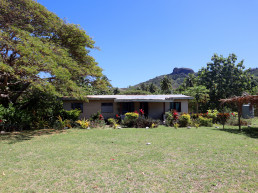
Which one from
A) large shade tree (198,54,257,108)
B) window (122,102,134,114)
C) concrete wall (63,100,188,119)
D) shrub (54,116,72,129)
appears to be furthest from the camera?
large shade tree (198,54,257,108)

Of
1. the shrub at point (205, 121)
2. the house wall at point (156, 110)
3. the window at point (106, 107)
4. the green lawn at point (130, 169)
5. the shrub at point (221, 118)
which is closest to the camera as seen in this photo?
the green lawn at point (130, 169)

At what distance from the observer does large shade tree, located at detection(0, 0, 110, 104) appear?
9.15 meters

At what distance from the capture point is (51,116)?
523 inches

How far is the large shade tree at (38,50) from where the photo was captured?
360 inches

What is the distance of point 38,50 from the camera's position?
367 inches

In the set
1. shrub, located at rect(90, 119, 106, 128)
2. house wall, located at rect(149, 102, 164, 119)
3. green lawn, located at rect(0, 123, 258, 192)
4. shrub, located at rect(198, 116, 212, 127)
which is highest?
house wall, located at rect(149, 102, 164, 119)

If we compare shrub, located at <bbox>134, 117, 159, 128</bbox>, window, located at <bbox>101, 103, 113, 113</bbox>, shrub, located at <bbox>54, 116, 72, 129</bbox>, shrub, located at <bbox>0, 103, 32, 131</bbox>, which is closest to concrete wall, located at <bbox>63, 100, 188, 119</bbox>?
window, located at <bbox>101, 103, 113, 113</bbox>

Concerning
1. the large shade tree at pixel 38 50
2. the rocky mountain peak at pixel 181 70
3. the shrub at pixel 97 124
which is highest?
the rocky mountain peak at pixel 181 70

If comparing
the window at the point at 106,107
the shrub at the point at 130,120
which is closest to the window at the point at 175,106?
the shrub at the point at 130,120

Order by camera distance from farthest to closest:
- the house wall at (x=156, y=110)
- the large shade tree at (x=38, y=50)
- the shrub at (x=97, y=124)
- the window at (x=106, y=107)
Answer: the house wall at (x=156, y=110) < the window at (x=106, y=107) < the shrub at (x=97, y=124) < the large shade tree at (x=38, y=50)

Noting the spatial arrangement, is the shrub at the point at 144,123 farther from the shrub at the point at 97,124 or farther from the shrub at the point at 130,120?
the shrub at the point at 97,124

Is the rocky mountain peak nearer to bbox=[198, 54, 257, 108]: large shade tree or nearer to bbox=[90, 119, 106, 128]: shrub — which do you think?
bbox=[198, 54, 257, 108]: large shade tree

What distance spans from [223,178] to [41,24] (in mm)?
12610

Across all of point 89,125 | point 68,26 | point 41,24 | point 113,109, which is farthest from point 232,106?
point 41,24
